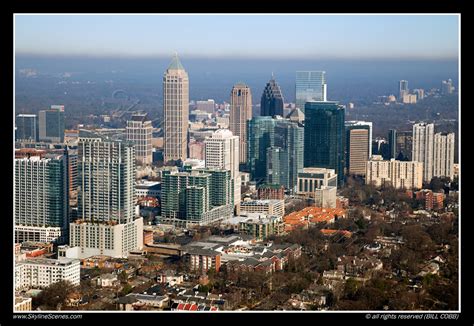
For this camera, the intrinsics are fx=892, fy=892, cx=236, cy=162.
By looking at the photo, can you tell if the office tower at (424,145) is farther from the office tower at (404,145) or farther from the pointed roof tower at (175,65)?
the pointed roof tower at (175,65)

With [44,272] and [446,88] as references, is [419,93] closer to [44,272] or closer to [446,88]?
[446,88]

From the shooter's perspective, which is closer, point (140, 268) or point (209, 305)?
point (209, 305)

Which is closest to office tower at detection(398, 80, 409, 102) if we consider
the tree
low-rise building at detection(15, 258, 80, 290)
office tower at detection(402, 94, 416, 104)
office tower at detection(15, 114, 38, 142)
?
office tower at detection(402, 94, 416, 104)

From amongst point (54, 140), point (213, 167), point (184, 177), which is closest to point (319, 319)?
point (184, 177)

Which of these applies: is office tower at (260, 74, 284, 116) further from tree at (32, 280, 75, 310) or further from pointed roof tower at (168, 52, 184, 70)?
tree at (32, 280, 75, 310)

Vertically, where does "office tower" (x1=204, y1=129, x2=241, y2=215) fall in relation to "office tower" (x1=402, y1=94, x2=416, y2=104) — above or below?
below

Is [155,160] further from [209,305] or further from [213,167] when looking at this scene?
[209,305]
